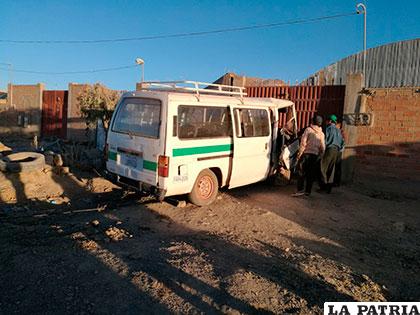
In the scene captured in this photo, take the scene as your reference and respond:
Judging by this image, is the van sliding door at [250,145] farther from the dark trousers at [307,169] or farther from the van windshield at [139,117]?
the van windshield at [139,117]

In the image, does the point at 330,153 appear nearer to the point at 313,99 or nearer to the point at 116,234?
the point at 313,99

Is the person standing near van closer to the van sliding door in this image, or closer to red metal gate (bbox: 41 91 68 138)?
the van sliding door

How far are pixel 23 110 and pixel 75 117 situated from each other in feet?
14.2

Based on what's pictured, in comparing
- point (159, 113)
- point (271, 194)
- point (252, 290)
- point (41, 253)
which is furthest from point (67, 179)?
point (252, 290)

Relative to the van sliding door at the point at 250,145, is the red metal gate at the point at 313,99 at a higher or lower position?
higher

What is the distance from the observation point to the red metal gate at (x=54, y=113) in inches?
687

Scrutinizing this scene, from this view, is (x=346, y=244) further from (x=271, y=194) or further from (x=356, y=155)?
(x=356, y=155)

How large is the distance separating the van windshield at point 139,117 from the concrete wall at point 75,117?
1079cm

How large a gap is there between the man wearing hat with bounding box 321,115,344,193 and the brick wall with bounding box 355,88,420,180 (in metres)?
1.44

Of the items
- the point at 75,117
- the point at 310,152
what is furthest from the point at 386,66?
the point at 75,117

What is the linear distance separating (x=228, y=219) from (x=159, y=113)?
211 cm

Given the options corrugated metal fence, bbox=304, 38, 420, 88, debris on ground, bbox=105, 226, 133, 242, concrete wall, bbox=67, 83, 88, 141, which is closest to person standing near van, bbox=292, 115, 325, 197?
debris on ground, bbox=105, 226, 133, 242

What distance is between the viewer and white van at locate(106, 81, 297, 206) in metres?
5.62

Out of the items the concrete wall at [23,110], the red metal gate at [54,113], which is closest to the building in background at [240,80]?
the red metal gate at [54,113]
